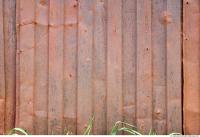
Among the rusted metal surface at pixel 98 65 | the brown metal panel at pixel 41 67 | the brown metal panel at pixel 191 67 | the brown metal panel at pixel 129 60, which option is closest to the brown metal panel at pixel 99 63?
the rusted metal surface at pixel 98 65

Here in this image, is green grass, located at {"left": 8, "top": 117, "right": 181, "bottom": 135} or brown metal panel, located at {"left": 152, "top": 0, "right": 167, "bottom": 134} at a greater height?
brown metal panel, located at {"left": 152, "top": 0, "right": 167, "bottom": 134}

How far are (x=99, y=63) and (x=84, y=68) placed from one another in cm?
15

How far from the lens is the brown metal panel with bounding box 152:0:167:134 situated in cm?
452

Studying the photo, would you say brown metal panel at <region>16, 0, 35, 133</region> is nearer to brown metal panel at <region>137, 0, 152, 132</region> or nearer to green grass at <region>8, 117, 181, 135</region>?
green grass at <region>8, 117, 181, 135</region>

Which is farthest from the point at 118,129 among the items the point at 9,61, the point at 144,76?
the point at 9,61

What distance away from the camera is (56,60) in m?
4.57

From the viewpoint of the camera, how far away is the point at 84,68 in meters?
4.55

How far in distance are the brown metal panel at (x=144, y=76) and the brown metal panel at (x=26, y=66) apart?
1011mm

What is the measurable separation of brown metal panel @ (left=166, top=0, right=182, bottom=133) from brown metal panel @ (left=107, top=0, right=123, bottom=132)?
46cm

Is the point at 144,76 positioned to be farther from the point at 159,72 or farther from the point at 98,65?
the point at 98,65

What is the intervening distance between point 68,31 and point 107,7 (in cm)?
43

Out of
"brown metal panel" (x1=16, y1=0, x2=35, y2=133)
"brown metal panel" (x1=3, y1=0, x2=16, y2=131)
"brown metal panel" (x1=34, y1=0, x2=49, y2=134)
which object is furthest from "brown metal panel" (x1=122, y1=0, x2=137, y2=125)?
"brown metal panel" (x1=3, y1=0, x2=16, y2=131)

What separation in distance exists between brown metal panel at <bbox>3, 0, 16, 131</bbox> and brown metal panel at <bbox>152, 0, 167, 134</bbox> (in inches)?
52.9

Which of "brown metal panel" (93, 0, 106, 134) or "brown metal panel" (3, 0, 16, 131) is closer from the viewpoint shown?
"brown metal panel" (93, 0, 106, 134)
